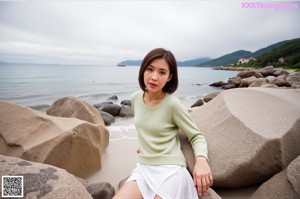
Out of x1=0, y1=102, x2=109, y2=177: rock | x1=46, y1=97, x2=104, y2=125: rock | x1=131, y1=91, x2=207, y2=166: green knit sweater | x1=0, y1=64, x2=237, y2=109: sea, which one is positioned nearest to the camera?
x1=131, y1=91, x2=207, y2=166: green knit sweater

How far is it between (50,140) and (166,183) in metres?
2.08

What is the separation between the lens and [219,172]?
6.56ft

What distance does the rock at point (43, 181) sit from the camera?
146 centimetres

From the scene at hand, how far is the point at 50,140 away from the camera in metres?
3.03

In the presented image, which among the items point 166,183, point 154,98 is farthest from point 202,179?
point 154,98

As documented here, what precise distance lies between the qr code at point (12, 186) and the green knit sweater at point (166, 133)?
94 cm

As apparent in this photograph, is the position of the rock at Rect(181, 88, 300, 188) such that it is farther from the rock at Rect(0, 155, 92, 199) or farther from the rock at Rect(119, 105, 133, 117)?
the rock at Rect(119, 105, 133, 117)

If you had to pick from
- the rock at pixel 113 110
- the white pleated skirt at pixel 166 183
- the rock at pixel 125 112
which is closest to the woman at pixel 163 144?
the white pleated skirt at pixel 166 183

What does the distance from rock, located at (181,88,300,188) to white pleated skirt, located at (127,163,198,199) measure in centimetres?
29

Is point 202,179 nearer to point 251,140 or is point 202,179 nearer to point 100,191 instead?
point 251,140

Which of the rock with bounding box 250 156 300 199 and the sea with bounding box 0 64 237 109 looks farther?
the sea with bounding box 0 64 237 109

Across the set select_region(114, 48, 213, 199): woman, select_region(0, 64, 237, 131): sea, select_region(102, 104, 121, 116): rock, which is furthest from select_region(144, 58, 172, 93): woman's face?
select_region(102, 104, 121, 116): rock

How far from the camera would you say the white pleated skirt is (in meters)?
1.62

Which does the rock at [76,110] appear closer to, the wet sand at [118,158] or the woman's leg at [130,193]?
the wet sand at [118,158]
